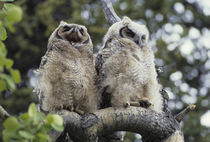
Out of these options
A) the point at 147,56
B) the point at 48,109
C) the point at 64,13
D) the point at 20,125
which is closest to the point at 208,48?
the point at 64,13

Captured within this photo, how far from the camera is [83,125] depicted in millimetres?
3635

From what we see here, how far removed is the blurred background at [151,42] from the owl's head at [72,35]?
14.2 ft

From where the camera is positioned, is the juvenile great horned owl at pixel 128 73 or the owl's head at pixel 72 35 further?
the owl's head at pixel 72 35

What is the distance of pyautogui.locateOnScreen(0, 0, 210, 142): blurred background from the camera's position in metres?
9.35

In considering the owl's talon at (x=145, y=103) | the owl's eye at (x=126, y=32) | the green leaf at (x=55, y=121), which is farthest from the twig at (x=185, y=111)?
the green leaf at (x=55, y=121)

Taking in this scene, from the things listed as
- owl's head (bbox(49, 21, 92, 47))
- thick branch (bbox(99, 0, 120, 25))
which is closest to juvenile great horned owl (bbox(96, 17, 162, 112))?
owl's head (bbox(49, 21, 92, 47))

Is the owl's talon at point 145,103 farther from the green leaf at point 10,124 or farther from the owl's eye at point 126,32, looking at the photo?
the green leaf at point 10,124

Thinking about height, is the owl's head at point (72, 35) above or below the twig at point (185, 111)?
above

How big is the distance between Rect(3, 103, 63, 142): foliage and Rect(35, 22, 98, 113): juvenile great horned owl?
178 cm

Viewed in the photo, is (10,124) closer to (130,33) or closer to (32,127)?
(32,127)

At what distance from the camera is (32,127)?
232cm

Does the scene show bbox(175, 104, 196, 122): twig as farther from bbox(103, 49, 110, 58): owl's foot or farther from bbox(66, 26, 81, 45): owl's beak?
bbox(66, 26, 81, 45): owl's beak

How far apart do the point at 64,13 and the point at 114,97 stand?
693 cm

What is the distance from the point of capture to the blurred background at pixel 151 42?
935cm
